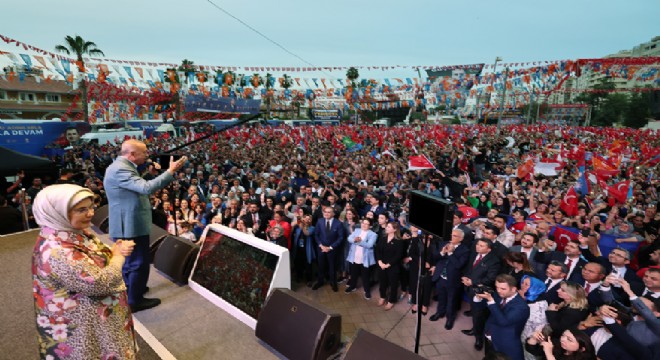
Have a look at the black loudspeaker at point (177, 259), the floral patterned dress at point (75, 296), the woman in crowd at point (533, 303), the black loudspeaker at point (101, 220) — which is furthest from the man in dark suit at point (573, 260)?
the black loudspeaker at point (101, 220)

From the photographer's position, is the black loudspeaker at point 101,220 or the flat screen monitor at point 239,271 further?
the black loudspeaker at point 101,220

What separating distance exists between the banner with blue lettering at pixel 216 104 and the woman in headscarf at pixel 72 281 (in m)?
41.5

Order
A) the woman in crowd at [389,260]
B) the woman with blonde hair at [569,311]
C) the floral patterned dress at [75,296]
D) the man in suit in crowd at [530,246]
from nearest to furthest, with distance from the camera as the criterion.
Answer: the floral patterned dress at [75,296] → the woman with blonde hair at [569,311] → the man in suit in crowd at [530,246] → the woman in crowd at [389,260]

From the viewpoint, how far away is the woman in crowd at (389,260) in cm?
553

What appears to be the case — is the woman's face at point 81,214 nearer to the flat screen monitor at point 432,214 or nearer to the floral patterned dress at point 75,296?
the floral patterned dress at point 75,296

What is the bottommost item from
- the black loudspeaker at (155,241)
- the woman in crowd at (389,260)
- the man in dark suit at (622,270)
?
the woman in crowd at (389,260)

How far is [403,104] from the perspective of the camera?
32031 mm

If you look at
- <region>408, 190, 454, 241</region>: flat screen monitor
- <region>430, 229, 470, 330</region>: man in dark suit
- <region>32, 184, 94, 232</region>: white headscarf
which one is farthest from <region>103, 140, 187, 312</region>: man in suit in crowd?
<region>430, 229, 470, 330</region>: man in dark suit

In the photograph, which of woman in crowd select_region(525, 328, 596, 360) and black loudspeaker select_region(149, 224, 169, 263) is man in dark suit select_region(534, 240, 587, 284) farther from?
black loudspeaker select_region(149, 224, 169, 263)

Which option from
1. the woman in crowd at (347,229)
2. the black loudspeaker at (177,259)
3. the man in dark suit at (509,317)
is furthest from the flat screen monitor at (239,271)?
the woman in crowd at (347,229)

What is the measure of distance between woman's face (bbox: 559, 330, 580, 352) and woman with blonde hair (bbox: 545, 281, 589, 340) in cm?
55

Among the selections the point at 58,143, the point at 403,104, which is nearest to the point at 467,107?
the point at 403,104

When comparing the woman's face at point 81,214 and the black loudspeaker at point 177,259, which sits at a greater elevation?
the woman's face at point 81,214

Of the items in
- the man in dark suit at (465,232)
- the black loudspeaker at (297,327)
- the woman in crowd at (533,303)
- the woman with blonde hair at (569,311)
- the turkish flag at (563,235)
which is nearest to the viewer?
the black loudspeaker at (297,327)
